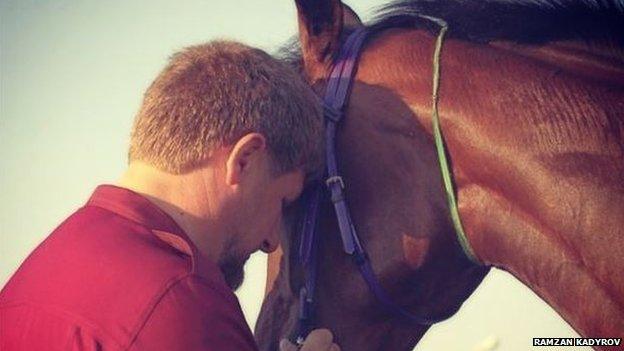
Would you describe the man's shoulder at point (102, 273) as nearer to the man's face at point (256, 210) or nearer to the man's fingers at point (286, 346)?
the man's face at point (256, 210)

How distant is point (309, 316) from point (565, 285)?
38.2 inches

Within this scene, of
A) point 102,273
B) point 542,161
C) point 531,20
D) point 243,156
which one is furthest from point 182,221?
point 531,20

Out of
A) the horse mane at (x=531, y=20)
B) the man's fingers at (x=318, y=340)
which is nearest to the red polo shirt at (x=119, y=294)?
the man's fingers at (x=318, y=340)

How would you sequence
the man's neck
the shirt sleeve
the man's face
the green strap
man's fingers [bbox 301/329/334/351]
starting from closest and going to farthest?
the shirt sleeve → the man's neck → the man's face → the green strap → man's fingers [bbox 301/329/334/351]

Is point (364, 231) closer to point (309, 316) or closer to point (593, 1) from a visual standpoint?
point (309, 316)

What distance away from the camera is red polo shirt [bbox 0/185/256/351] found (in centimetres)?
141

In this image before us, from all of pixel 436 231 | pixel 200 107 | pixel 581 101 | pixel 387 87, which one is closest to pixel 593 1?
pixel 581 101

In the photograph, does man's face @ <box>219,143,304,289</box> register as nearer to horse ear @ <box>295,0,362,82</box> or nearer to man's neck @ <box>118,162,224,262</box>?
man's neck @ <box>118,162,224,262</box>

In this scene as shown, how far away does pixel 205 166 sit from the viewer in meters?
1.85

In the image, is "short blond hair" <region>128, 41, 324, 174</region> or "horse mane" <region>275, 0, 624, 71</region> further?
"horse mane" <region>275, 0, 624, 71</region>

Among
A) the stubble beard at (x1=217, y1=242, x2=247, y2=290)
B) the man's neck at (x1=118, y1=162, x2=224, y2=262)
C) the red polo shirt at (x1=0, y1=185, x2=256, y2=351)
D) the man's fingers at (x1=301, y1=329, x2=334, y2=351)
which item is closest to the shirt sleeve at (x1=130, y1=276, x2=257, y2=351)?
the red polo shirt at (x1=0, y1=185, x2=256, y2=351)

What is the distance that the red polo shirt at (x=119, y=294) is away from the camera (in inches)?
55.5

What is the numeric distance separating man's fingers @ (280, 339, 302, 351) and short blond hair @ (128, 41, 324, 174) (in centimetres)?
78

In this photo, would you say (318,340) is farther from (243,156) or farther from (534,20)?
(534,20)
